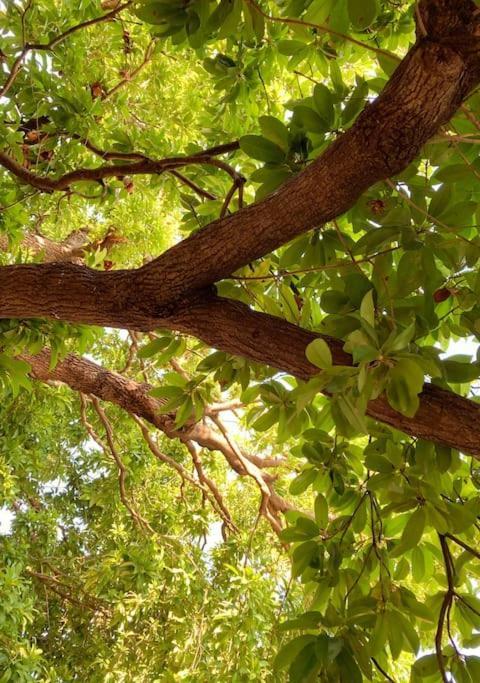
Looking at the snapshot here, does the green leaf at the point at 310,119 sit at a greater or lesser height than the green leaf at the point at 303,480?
greater

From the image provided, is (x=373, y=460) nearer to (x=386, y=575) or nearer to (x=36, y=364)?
(x=386, y=575)

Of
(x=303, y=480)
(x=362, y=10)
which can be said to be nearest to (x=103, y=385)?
(x=303, y=480)

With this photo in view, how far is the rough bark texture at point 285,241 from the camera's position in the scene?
0.79 m

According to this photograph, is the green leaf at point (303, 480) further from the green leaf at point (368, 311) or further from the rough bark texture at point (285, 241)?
the green leaf at point (368, 311)

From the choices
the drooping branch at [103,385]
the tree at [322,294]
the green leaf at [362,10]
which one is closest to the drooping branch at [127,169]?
the tree at [322,294]

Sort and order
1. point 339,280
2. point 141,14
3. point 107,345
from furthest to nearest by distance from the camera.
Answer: point 107,345 → point 339,280 → point 141,14

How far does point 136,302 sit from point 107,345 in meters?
3.75

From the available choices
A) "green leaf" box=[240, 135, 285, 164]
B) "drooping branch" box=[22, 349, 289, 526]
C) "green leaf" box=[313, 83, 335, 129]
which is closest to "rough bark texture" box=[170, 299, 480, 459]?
"green leaf" box=[240, 135, 285, 164]

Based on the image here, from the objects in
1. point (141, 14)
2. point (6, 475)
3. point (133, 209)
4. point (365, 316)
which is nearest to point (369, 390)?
point (365, 316)

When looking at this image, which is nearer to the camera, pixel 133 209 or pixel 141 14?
pixel 141 14

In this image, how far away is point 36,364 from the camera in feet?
9.44

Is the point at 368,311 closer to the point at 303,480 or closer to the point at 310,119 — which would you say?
the point at 310,119

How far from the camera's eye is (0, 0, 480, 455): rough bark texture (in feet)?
2.59

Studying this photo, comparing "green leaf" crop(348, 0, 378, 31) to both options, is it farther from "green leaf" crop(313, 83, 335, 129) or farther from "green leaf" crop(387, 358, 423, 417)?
"green leaf" crop(387, 358, 423, 417)
